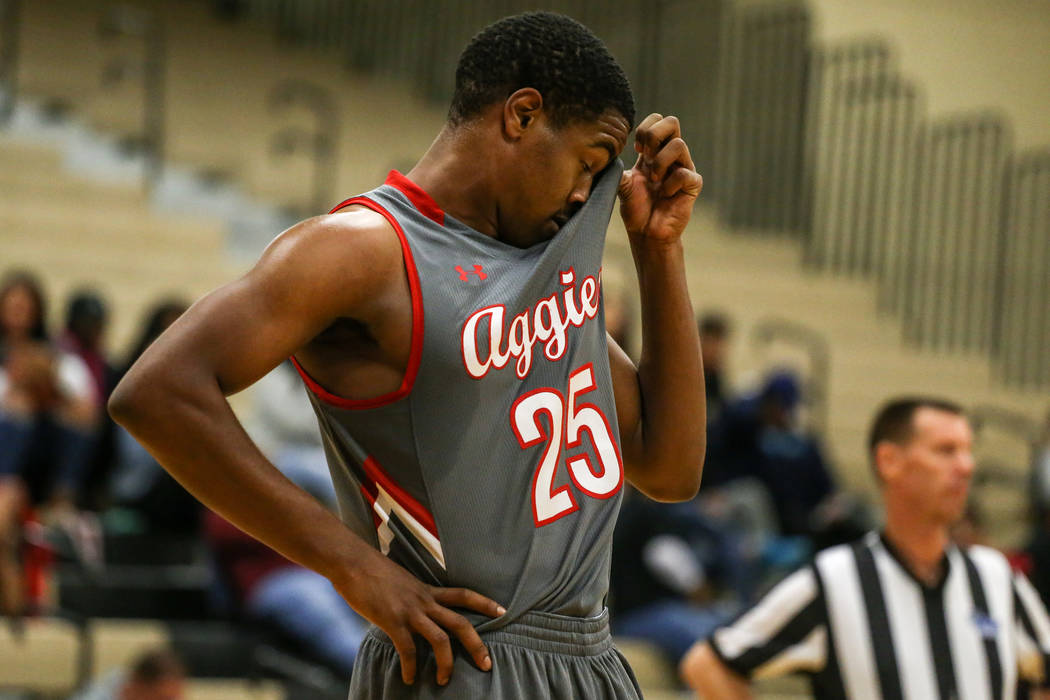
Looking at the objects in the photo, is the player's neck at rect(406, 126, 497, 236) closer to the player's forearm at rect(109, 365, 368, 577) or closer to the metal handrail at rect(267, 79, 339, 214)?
the player's forearm at rect(109, 365, 368, 577)

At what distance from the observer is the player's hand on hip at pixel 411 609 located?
175 cm

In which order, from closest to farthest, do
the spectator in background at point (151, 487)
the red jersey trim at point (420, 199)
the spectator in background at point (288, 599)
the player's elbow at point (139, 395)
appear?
1. the player's elbow at point (139, 395)
2. the red jersey trim at point (420, 199)
3. the spectator in background at point (288, 599)
4. the spectator in background at point (151, 487)

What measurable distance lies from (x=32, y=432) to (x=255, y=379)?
4.18m

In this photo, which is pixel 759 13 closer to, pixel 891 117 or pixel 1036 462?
pixel 891 117

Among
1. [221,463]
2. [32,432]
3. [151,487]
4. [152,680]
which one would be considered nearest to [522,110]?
[221,463]

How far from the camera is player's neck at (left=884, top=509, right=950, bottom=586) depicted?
3.57m

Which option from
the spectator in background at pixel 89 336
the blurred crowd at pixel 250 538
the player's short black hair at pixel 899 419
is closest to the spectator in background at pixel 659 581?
the blurred crowd at pixel 250 538

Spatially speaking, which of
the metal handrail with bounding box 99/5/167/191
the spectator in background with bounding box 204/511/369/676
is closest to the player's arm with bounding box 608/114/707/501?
the spectator in background with bounding box 204/511/369/676

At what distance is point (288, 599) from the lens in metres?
5.50

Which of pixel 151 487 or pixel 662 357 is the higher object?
pixel 662 357

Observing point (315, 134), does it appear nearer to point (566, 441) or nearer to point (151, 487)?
point (151, 487)

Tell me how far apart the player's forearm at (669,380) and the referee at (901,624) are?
4.52 ft

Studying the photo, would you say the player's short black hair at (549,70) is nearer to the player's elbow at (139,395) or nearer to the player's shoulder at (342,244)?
the player's shoulder at (342,244)

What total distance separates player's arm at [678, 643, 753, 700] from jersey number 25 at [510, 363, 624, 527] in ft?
5.38
